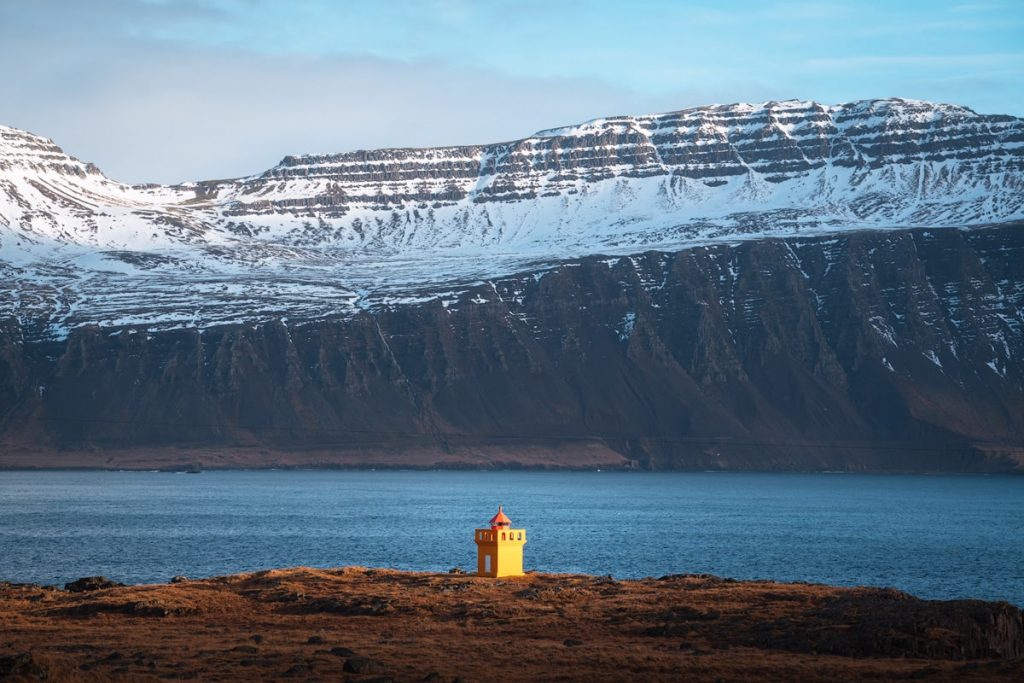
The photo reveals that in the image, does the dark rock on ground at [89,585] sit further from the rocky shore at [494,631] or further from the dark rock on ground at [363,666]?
the dark rock on ground at [363,666]

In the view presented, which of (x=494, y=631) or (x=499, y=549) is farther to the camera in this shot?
(x=499, y=549)

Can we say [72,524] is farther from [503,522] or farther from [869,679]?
[869,679]

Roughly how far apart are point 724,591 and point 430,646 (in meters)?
13.8

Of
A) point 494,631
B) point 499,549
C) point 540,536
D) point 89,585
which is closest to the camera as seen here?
point 494,631

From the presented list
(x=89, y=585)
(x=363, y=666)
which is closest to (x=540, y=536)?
(x=89, y=585)

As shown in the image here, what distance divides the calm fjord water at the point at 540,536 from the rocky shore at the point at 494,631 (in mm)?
24777

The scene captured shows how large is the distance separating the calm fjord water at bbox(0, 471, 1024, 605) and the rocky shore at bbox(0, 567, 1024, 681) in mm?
24777

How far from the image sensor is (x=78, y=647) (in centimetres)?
4753

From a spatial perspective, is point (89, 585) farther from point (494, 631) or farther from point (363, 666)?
point (363, 666)

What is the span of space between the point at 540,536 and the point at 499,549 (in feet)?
174

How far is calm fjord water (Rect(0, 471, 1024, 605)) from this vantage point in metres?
91.4

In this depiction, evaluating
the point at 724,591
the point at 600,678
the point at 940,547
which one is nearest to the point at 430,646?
the point at 600,678

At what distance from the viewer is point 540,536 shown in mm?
115688

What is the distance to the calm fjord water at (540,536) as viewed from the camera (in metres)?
91.4
